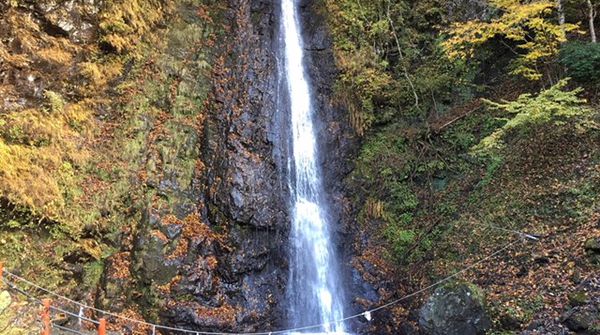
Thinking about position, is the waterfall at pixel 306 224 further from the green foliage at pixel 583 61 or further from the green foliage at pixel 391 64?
the green foliage at pixel 583 61

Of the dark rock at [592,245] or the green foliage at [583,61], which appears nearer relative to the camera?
the dark rock at [592,245]

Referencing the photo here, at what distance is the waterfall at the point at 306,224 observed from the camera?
11.1 m

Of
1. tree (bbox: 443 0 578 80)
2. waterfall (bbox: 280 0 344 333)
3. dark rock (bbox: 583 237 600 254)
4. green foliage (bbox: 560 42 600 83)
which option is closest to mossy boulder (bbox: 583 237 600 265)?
dark rock (bbox: 583 237 600 254)

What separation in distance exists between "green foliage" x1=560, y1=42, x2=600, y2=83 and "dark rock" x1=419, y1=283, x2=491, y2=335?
5.84 meters

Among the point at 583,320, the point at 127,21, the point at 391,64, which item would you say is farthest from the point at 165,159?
the point at 583,320

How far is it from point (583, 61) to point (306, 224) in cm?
800

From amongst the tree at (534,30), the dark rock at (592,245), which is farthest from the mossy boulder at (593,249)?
the tree at (534,30)

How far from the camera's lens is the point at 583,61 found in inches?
388

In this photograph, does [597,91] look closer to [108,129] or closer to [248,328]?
[248,328]

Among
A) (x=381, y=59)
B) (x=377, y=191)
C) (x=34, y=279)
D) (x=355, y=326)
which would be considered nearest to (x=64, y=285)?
(x=34, y=279)

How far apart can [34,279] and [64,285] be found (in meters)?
0.58

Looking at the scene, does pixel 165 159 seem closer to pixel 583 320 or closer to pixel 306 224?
pixel 306 224

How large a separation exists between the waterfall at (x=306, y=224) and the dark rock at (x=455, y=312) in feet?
9.94

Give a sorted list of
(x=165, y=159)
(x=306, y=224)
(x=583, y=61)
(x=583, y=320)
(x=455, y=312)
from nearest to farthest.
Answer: (x=583, y=320) < (x=455, y=312) < (x=583, y=61) < (x=165, y=159) < (x=306, y=224)
